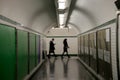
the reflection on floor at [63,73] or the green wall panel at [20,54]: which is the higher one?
the green wall panel at [20,54]

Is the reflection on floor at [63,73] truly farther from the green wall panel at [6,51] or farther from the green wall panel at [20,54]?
the green wall panel at [6,51]

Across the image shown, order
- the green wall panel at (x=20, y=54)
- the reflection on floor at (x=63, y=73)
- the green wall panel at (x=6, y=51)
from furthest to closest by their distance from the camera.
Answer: the reflection on floor at (x=63, y=73) < the green wall panel at (x=20, y=54) < the green wall panel at (x=6, y=51)

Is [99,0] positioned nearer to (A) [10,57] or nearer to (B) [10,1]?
(B) [10,1]

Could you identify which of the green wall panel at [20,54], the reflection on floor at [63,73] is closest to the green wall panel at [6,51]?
the green wall panel at [20,54]

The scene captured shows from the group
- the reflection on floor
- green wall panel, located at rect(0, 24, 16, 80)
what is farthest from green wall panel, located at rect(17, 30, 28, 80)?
the reflection on floor

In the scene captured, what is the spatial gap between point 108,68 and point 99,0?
2.33 meters

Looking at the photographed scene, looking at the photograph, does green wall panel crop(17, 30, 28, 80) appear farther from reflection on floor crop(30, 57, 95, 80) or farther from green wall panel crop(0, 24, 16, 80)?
reflection on floor crop(30, 57, 95, 80)

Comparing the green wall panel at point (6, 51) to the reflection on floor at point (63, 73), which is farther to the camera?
the reflection on floor at point (63, 73)

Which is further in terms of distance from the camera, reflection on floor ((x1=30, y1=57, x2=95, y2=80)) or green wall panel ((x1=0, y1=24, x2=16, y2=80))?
reflection on floor ((x1=30, y1=57, x2=95, y2=80))

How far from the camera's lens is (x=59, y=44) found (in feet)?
74.6

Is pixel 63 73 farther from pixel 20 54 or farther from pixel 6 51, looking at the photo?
pixel 6 51

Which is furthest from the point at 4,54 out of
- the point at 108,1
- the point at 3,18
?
the point at 108,1

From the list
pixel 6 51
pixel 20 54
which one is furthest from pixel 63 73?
pixel 6 51

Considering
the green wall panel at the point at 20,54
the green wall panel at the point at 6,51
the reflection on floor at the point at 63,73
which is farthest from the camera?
the reflection on floor at the point at 63,73
